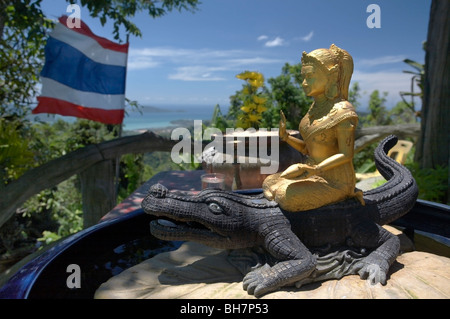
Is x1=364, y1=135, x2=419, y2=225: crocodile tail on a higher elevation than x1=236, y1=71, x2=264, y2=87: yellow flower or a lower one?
lower

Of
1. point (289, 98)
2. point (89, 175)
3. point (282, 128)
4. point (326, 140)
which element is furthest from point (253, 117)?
point (289, 98)

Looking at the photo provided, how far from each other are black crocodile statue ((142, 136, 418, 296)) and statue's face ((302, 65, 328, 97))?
596 mm

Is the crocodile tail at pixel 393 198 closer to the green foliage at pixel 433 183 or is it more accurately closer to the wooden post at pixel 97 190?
the green foliage at pixel 433 183

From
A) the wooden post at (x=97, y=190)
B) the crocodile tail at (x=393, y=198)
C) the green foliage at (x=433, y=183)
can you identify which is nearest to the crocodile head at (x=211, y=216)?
the crocodile tail at (x=393, y=198)

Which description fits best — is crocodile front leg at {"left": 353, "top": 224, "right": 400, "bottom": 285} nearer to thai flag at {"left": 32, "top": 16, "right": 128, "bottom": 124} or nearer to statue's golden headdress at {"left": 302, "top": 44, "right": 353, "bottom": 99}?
statue's golden headdress at {"left": 302, "top": 44, "right": 353, "bottom": 99}

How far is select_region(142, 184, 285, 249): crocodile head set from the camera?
4.99 feet

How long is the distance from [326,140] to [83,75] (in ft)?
11.4

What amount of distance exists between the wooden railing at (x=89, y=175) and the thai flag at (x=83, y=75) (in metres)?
0.39

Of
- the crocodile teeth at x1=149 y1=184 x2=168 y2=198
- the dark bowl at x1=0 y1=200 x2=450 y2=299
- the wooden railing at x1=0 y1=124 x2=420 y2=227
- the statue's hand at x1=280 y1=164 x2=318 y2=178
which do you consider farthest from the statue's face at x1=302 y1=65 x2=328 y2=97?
the wooden railing at x1=0 y1=124 x2=420 y2=227

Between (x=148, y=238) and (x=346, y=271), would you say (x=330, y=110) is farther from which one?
(x=148, y=238)

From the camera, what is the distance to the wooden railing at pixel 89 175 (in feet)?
11.1

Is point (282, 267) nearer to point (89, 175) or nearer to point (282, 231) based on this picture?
point (282, 231)
